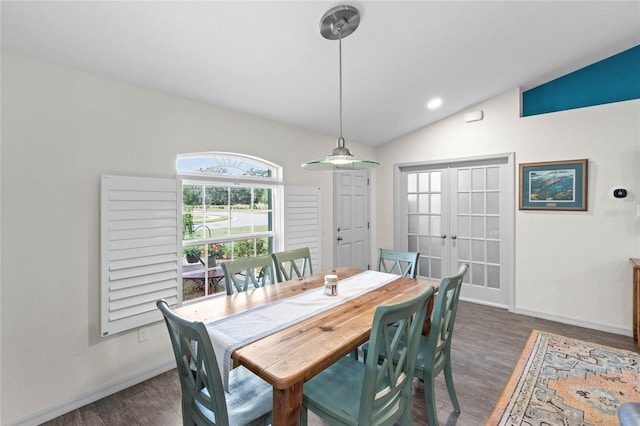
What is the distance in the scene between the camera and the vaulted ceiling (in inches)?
71.6

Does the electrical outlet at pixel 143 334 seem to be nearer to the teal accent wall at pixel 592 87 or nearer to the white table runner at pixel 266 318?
the white table runner at pixel 266 318

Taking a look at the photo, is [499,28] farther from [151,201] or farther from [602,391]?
[151,201]

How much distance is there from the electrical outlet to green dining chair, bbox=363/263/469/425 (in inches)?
73.4

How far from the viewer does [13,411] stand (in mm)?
1885

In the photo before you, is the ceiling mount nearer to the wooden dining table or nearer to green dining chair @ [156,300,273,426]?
the wooden dining table

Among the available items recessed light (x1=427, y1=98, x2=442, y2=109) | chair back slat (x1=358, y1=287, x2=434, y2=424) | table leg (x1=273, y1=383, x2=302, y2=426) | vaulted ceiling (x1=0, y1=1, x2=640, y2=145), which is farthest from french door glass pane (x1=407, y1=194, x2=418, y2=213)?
table leg (x1=273, y1=383, x2=302, y2=426)

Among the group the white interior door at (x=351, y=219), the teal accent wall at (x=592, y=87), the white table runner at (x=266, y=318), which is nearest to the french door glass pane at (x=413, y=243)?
the white interior door at (x=351, y=219)

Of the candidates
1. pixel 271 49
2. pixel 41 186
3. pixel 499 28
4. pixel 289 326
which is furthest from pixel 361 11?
pixel 41 186

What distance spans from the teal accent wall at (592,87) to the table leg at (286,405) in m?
4.27

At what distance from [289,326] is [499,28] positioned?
2.94m

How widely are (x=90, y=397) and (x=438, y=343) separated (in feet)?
8.22

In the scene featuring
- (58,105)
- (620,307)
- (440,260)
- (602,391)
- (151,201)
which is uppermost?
(58,105)

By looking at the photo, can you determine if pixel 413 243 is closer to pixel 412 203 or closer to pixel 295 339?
pixel 412 203

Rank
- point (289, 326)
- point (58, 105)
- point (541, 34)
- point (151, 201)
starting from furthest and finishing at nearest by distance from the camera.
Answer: point (541, 34)
point (151, 201)
point (58, 105)
point (289, 326)
